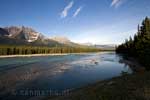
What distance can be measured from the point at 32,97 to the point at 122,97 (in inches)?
440

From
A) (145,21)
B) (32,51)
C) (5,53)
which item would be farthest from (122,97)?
(32,51)

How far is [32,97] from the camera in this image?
17672mm

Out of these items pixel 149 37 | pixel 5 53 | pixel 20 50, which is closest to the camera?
pixel 149 37

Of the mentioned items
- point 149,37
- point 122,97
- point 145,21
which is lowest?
point 122,97

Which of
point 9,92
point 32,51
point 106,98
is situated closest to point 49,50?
point 32,51

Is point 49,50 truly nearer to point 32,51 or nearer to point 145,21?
point 32,51

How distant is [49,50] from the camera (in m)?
161

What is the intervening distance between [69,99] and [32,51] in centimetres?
13161

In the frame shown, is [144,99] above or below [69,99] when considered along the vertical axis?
above

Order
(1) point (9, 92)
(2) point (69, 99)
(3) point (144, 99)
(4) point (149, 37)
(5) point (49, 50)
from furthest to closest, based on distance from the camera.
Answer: (5) point (49, 50)
(4) point (149, 37)
(1) point (9, 92)
(2) point (69, 99)
(3) point (144, 99)

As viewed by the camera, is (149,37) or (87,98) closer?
(87,98)

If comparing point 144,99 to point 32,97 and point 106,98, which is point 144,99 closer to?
point 106,98

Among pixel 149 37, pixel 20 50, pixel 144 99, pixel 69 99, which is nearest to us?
pixel 144 99

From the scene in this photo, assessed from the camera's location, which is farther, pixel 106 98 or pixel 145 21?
pixel 145 21
